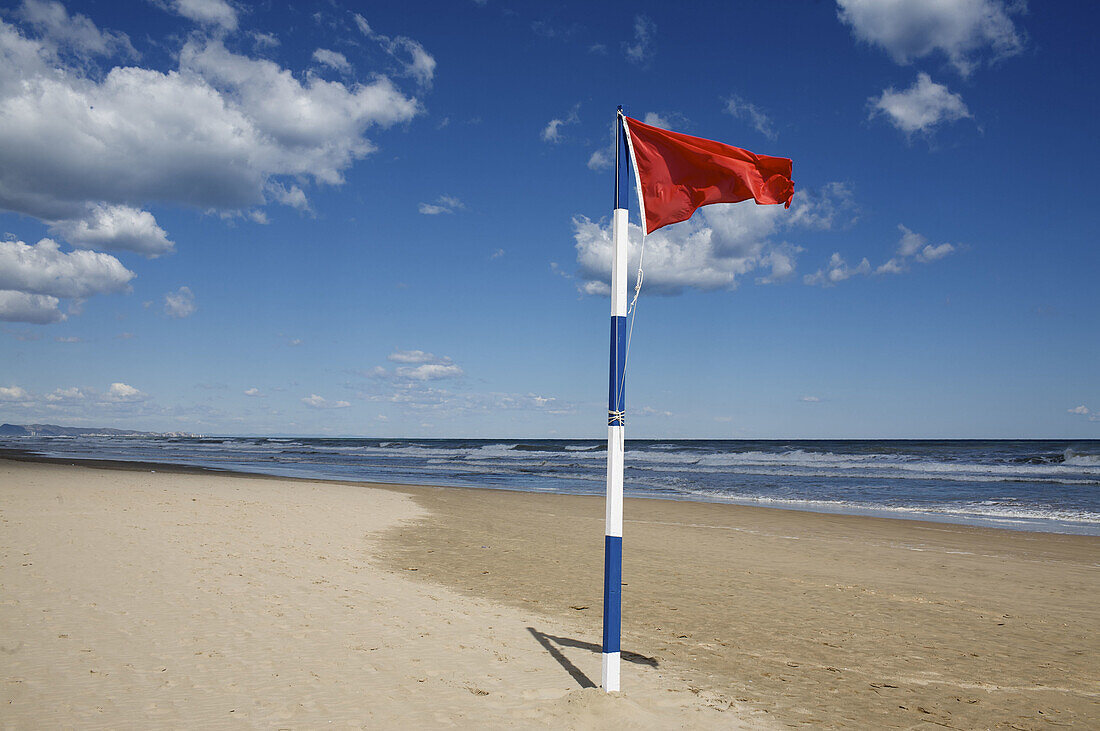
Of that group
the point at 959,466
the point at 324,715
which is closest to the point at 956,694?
the point at 324,715

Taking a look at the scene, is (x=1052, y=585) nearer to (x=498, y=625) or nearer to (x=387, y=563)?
(x=498, y=625)

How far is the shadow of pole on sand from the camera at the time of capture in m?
5.37

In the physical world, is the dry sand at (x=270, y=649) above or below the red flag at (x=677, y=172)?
below

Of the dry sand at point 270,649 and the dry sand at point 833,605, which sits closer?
the dry sand at point 270,649

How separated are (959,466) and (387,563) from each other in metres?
39.8

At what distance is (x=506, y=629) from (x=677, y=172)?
463 centimetres

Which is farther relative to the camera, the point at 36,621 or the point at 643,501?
the point at 643,501

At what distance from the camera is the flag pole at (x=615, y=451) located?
468 cm

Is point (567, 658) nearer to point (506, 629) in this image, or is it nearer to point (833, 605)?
point (506, 629)

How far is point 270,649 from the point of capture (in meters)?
5.71

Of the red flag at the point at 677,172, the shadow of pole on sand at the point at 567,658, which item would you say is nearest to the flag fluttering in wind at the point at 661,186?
the red flag at the point at 677,172

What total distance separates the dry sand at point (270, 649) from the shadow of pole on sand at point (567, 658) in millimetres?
29

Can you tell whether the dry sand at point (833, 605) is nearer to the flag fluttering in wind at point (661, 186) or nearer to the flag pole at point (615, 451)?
the flag pole at point (615, 451)

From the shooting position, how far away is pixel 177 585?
7.64 meters
